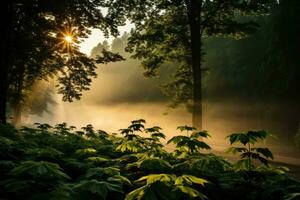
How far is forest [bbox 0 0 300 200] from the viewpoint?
436 cm

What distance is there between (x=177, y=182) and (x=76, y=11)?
14.1 m

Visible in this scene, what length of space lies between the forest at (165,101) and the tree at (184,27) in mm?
66

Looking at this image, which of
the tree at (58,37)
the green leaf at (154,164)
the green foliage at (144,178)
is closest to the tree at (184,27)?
the tree at (58,37)

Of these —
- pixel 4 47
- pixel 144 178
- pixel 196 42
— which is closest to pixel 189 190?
pixel 144 178

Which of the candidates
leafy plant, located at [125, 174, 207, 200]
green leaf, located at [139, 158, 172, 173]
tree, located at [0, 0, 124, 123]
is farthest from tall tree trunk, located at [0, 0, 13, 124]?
leafy plant, located at [125, 174, 207, 200]

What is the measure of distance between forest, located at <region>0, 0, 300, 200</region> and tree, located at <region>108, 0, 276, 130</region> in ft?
0.22

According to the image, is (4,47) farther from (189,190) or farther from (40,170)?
(189,190)

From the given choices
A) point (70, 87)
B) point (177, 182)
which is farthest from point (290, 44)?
point (177, 182)

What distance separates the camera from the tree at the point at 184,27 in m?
20.6

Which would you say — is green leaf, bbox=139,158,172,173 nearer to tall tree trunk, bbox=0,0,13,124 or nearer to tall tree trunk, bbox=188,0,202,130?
tall tree trunk, bbox=0,0,13,124

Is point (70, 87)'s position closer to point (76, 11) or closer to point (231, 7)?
point (76, 11)

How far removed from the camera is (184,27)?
2186 cm

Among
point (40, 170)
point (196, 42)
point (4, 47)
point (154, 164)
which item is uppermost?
point (196, 42)

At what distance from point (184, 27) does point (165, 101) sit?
1637 inches
